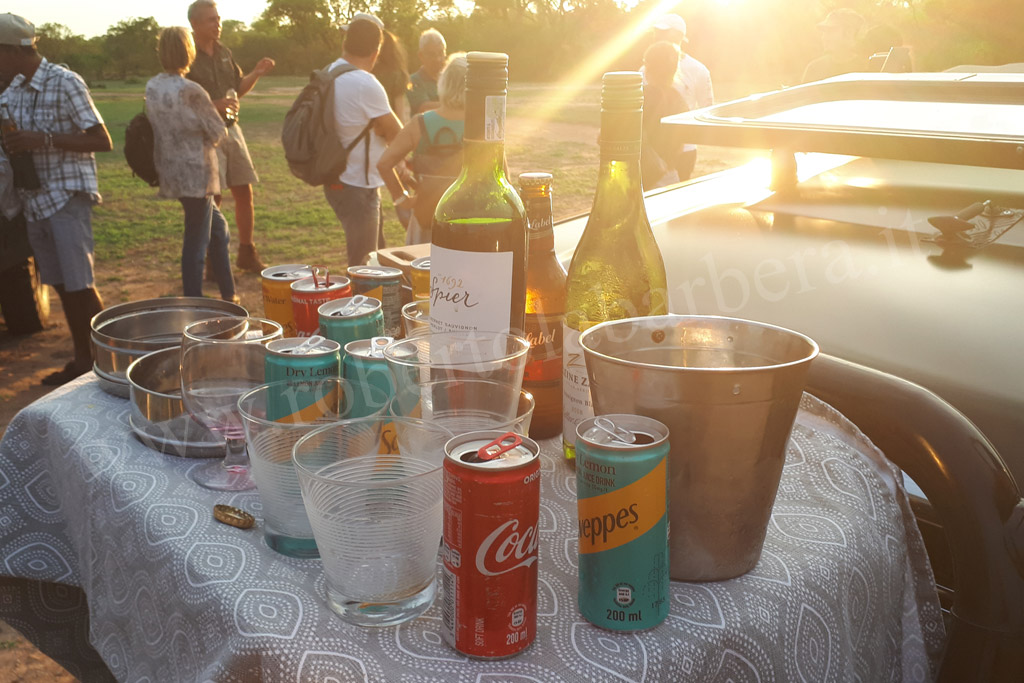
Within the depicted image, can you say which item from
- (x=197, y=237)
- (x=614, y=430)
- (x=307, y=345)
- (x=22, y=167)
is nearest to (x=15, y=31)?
(x=22, y=167)

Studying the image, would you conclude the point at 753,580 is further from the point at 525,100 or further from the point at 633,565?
the point at 525,100

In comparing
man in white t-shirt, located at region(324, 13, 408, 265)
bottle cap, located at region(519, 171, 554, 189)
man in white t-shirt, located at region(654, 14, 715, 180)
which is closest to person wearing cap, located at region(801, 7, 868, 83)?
man in white t-shirt, located at region(654, 14, 715, 180)

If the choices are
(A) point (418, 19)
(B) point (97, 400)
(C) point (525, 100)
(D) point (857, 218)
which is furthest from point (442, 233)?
(A) point (418, 19)

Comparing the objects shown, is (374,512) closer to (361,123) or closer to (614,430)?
(614,430)

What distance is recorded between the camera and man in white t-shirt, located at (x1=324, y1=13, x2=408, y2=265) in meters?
4.39

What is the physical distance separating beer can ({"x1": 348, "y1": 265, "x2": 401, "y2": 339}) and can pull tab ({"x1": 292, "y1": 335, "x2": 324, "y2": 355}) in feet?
1.18

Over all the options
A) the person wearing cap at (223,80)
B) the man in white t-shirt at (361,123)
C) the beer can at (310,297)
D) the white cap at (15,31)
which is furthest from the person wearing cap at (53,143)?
the beer can at (310,297)

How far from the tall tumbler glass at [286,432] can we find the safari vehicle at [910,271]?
0.77m

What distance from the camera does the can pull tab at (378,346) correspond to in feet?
3.50

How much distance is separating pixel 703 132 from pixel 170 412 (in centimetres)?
158

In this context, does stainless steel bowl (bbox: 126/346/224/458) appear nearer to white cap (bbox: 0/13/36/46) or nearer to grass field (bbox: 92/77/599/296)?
white cap (bbox: 0/13/36/46)

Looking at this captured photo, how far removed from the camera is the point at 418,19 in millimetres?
29000

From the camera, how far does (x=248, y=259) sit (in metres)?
6.99

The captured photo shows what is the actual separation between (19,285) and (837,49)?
5.90 metres
